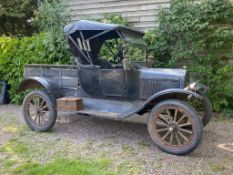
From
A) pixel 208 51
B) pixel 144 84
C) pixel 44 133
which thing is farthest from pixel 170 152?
pixel 208 51

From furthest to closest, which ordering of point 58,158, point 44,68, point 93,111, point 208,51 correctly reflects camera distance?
point 208,51 → point 44,68 → point 93,111 → point 58,158

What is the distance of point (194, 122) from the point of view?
4137mm

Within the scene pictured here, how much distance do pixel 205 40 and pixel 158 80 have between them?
2.38 m

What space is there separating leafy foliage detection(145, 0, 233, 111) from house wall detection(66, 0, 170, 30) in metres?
0.76

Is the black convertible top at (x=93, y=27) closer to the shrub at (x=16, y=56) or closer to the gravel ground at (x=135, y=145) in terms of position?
the gravel ground at (x=135, y=145)

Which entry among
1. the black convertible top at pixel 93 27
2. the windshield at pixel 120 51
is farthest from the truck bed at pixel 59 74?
the windshield at pixel 120 51

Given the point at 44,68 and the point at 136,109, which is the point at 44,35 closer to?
the point at 44,68

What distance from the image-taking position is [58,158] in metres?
4.16

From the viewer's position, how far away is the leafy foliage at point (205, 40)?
643 cm

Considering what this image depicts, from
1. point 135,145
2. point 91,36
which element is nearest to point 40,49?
point 91,36

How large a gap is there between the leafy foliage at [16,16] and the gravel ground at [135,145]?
5.80m

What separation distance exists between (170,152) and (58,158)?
5.04 ft

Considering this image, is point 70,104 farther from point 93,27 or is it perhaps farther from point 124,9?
point 124,9

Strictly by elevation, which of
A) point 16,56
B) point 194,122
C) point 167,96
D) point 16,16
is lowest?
point 194,122
